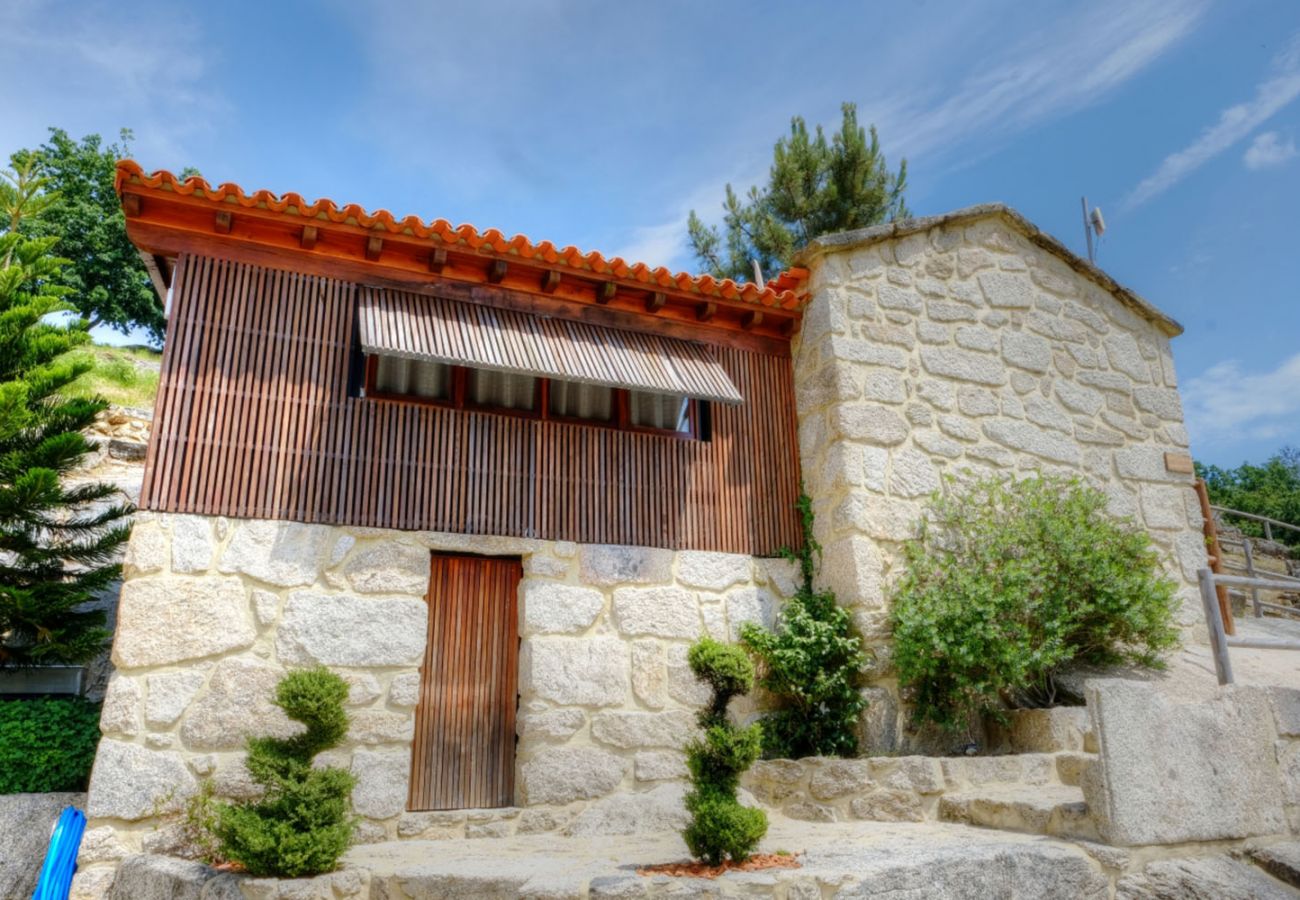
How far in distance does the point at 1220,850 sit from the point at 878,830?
1.84 meters

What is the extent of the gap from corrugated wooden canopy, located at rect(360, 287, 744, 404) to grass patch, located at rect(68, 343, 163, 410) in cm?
1062

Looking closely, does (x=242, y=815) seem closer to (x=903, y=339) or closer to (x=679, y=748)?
(x=679, y=748)

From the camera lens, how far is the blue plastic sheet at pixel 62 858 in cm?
470

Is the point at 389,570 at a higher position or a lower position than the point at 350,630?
higher

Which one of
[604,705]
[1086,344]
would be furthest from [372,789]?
[1086,344]

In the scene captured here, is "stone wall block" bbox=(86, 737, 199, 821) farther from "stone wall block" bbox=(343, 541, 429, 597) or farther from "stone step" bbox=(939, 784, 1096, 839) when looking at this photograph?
"stone step" bbox=(939, 784, 1096, 839)

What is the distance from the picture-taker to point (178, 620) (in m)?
5.35

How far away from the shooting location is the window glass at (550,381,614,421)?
6.93 meters

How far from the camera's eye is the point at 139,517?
543 cm

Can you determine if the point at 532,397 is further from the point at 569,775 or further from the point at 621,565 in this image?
the point at 569,775

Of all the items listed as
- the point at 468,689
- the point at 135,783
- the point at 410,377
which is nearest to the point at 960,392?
the point at 410,377

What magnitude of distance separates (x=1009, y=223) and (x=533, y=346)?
4.81 metres

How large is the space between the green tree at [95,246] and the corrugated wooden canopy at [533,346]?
71.6ft

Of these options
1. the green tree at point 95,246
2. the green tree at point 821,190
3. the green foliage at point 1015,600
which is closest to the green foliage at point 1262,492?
the green tree at point 821,190
